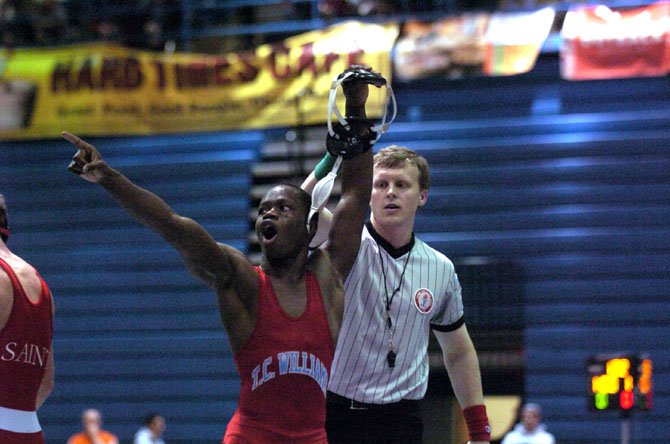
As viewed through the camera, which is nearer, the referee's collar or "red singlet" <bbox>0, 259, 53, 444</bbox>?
"red singlet" <bbox>0, 259, 53, 444</bbox>

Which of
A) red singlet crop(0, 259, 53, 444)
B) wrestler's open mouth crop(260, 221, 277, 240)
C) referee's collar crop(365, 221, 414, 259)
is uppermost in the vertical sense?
wrestler's open mouth crop(260, 221, 277, 240)

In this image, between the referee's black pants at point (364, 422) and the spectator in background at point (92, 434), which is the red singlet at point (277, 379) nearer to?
the referee's black pants at point (364, 422)

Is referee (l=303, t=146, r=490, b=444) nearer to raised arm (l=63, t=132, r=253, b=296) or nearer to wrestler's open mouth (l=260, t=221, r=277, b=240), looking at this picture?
wrestler's open mouth (l=260, t=221, r=277, b=240)

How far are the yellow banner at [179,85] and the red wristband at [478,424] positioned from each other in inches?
307

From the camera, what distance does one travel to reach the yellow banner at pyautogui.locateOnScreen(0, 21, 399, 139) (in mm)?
13219

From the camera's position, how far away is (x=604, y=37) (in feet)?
38.9

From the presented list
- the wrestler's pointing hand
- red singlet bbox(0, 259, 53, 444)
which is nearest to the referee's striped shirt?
red singlet bbox(0, 259, 53, 444)

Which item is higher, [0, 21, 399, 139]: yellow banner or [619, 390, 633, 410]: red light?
[0, 21, 399, 139]: yellow banner

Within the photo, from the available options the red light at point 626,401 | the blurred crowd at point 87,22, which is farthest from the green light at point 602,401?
the blurred crowd at point 87,22

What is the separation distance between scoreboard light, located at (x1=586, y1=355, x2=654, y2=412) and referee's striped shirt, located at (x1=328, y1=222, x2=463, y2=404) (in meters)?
4.10

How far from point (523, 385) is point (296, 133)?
427 centimetres

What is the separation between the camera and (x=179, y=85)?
1391 cm

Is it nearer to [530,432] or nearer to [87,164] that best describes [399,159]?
[87,164]

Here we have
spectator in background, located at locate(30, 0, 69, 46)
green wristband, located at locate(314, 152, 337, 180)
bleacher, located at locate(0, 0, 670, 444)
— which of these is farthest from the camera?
spectator in background, located at locate(30, 0, 69, 46)
